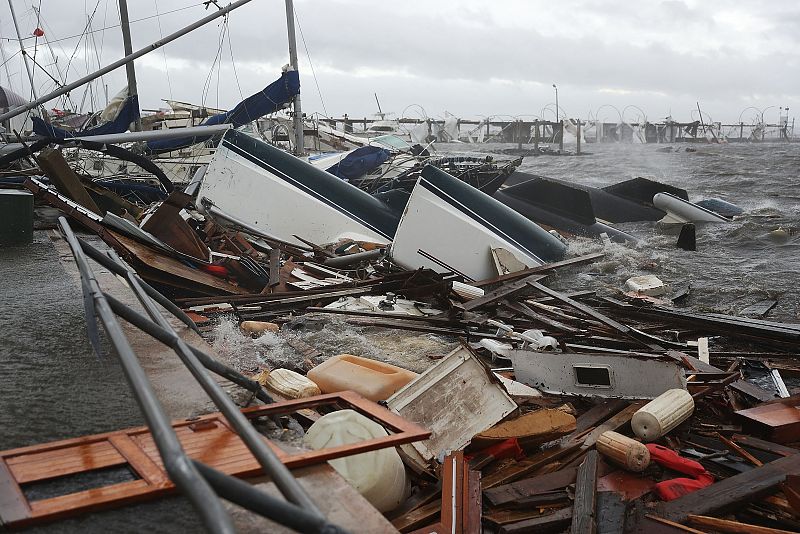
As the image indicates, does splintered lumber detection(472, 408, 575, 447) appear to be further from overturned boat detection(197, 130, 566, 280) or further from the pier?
the pier

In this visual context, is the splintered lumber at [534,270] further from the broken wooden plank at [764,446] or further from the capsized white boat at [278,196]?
the broken wooden plank at [764,446]

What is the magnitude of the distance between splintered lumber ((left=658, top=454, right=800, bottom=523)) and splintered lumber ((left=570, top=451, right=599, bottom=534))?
1.20 feet

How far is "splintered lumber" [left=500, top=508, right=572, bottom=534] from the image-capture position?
3508 millimetres

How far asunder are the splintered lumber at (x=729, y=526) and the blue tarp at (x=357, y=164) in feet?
53.3

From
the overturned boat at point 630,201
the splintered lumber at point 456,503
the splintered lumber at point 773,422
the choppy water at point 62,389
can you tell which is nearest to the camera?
the choppy water at point 62,389

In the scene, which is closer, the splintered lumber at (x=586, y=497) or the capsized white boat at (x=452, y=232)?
the splintered lumber at (x=586, y=497)

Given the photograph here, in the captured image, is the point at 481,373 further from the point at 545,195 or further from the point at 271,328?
the point at 545,195

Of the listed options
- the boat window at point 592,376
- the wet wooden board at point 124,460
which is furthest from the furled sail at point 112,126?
the wet wooden board at point 124,460

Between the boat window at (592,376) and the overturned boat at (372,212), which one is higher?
the overturned boat at (372,212)

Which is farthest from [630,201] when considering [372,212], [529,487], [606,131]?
[606,131]

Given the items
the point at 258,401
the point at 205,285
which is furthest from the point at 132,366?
the point at 205,285

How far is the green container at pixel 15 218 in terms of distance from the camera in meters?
7.72

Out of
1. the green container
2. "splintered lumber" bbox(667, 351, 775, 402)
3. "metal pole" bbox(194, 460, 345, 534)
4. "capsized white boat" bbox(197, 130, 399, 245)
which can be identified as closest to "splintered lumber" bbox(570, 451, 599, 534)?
"splintered lumber" bbox(667, 351, 775, 402)

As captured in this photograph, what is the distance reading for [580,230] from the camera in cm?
1619
